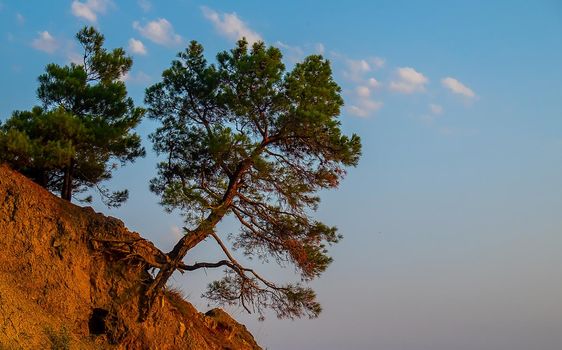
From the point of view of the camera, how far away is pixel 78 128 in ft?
59.9

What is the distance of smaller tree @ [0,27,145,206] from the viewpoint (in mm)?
17531

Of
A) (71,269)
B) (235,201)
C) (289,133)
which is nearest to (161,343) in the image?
(71,269)

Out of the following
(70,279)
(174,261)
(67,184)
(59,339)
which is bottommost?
(59,339)

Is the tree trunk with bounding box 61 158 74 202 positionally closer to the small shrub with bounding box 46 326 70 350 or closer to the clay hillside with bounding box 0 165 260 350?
the clay hillside with bounding box 0 165 260 350

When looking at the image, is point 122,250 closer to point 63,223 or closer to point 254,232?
point 63,223

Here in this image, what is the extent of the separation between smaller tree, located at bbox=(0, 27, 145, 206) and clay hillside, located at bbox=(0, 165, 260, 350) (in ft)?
3.57

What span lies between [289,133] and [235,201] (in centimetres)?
280

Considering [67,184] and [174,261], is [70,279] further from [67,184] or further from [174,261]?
[67,184]

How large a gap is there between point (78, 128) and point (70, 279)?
13.9ft

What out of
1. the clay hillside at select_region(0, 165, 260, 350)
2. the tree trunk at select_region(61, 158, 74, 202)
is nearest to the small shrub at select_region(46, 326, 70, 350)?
the clay hillside at select_region(0, 165, 260, 350)

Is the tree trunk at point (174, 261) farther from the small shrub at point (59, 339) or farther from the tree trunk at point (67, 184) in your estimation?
the tree trunk at point (67, 184)

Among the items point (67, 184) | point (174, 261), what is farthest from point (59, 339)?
point (67, 184)

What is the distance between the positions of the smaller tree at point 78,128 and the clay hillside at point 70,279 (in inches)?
42.9

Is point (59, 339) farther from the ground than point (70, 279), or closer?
closer
